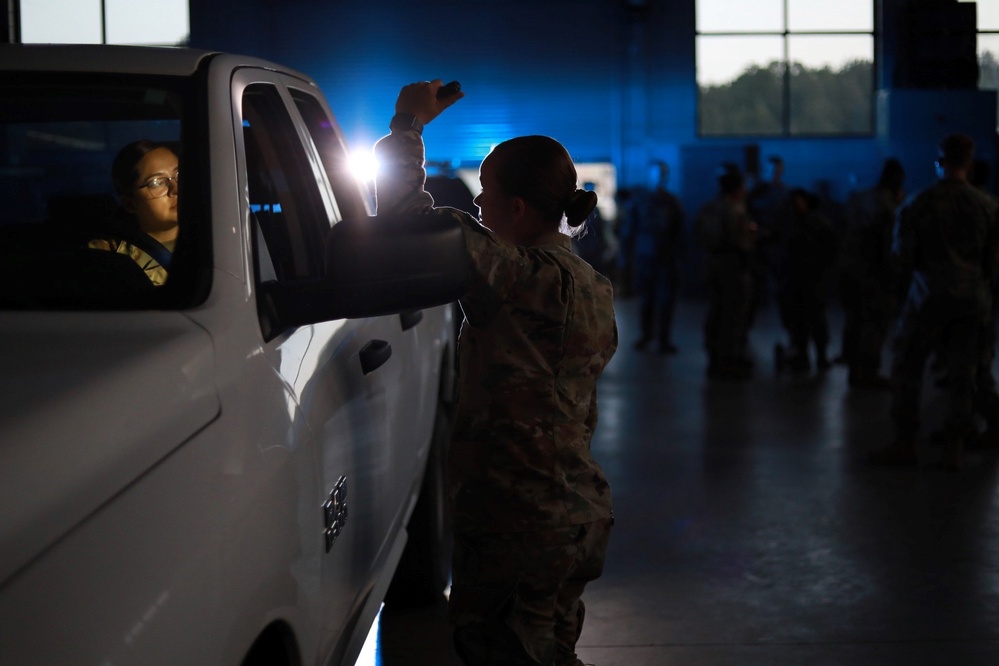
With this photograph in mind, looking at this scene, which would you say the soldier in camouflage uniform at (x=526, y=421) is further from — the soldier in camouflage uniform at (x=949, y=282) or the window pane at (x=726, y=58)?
the window pane at (x=726, y=58)

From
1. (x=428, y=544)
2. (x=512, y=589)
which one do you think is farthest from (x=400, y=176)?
(x=428, y=544)

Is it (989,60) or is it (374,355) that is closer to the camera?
(374,355)

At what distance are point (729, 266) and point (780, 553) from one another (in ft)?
17.6

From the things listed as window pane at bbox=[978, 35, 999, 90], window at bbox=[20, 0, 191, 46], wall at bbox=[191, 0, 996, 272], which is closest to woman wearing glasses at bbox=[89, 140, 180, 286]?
window at bbox=[20, 0, 191, 46]

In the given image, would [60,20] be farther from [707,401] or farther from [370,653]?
[370,653]

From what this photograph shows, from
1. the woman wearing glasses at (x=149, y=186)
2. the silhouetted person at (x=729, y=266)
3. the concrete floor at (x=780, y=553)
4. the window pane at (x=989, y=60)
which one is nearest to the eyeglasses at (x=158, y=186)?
the woman wearing glasses at (x=149, y=186)

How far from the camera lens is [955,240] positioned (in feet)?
19.4

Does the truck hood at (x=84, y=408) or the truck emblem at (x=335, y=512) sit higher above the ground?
the truck hood at (x=84, y=408)

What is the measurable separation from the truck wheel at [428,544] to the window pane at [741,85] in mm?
18401

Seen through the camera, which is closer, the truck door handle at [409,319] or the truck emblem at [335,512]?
the truck emblem at [335,512]

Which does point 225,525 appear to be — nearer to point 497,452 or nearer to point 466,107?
point 497,452

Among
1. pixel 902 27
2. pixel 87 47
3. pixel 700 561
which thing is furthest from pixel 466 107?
pixel 87 47

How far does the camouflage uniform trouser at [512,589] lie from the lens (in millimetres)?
2316

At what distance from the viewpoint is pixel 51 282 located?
6.22 ft
